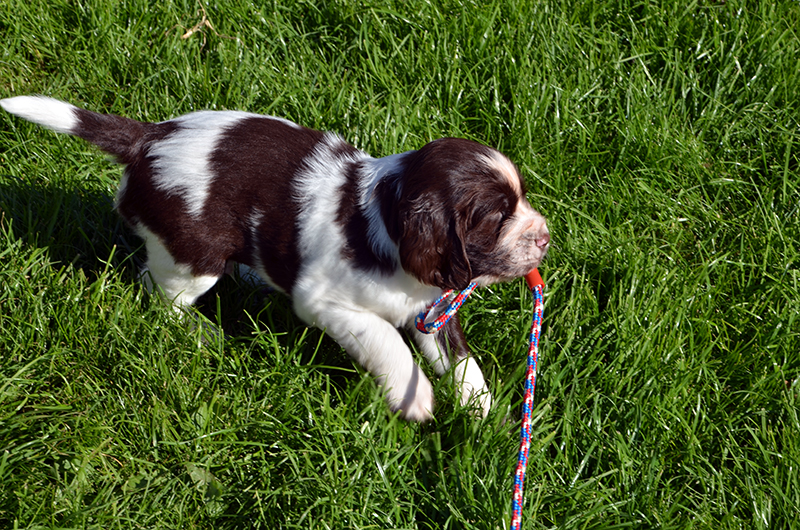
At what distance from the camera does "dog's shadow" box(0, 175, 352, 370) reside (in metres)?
3.38

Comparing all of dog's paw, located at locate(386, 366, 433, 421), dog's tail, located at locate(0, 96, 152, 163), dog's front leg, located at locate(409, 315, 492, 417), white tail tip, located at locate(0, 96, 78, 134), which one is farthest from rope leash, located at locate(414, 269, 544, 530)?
white tail tip, located at locate(0, 96, 78, 134)

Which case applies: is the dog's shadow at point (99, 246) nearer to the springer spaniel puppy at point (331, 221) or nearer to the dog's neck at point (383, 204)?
the springer spaniel puppy at point (331, 221)

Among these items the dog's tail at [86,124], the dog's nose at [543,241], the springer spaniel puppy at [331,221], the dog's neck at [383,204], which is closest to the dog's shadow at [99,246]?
the springer spaniel puppy at [331,221]

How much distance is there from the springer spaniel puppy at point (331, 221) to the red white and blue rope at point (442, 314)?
0.06m

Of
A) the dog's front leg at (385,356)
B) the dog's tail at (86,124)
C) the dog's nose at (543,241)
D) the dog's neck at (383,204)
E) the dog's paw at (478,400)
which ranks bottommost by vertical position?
the dog's paw at (478,400)

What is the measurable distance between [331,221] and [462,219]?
54 cm

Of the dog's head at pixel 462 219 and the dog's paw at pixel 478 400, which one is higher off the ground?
the dog's head at pixel 462 219

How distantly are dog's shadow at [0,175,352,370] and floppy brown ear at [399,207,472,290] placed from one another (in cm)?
75

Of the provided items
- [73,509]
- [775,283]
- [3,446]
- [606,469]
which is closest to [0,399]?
[3,446]

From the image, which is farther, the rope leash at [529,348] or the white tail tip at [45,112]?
the white tail tip at [45,112]

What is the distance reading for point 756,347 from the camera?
10.5ft

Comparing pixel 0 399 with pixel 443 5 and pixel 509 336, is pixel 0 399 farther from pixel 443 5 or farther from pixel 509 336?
pixel 443 5

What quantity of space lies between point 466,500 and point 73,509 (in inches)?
51.9

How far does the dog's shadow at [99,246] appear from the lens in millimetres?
3383
